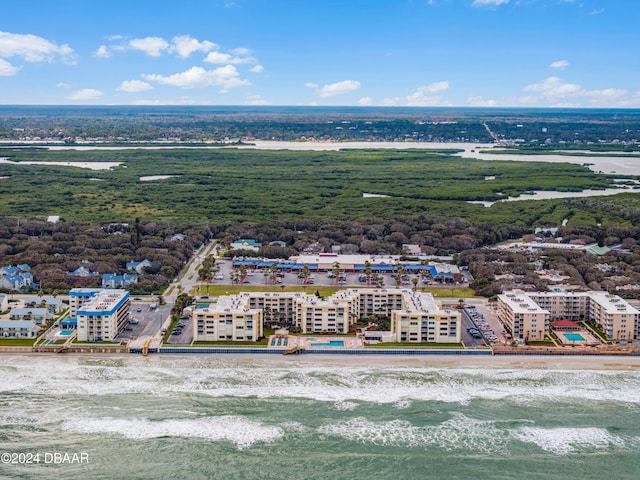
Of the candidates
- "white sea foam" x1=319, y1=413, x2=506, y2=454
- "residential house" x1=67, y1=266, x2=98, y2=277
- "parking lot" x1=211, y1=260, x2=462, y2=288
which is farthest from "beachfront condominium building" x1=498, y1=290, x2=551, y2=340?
"residential house" x1=67, y1=266, x2=98, y2=277

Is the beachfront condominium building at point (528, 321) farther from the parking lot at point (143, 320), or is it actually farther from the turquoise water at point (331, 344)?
the parking lot at point (143, 320)

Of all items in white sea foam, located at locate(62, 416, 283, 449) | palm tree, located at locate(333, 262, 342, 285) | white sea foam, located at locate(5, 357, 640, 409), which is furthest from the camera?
palm tree, located at locate(333, 262, 342, 285)

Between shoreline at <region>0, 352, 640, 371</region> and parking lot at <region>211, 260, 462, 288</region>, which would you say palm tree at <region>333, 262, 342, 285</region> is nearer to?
parking lot at <region>211, 260, 462, 288</region>

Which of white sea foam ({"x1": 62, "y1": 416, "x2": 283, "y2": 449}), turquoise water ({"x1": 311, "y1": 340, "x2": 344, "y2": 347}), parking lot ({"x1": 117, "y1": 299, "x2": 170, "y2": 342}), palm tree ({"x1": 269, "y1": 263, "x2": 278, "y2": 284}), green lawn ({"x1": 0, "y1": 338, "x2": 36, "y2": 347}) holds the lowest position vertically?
white sea foam ({"x1": 62, "y1": 416, "x2": 283, "y2": 449})

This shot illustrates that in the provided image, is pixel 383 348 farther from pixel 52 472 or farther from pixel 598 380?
pixel 52 472

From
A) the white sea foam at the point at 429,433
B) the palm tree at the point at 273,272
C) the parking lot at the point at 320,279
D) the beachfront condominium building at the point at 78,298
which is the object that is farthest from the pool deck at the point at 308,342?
the beachfront condominium building at the point at 78,298

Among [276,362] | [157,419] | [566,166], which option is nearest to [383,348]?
[276,362]
